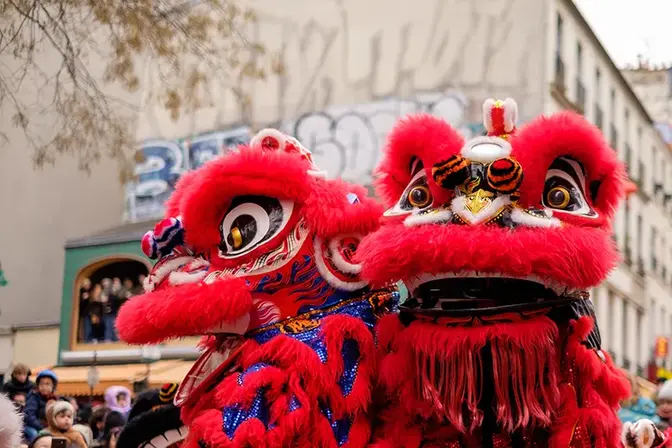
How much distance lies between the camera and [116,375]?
47.9ft

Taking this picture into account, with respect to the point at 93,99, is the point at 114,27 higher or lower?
higher

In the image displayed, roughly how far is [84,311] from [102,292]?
1.65 ft

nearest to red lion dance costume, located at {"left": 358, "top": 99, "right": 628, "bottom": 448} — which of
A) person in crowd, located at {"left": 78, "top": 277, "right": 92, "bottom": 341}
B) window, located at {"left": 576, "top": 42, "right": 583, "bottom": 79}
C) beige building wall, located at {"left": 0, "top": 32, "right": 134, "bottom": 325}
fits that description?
beige building wall, located at {"left": 0, "top": 32, "right": 134, "bottom": 325}

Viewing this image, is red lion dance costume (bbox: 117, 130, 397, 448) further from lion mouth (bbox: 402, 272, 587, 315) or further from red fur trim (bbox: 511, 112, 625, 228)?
red fur trim (bbox: 511, 112, 625, 228)

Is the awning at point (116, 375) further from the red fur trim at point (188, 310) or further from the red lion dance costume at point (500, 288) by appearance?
the red lion dance costume at point (500, 288)

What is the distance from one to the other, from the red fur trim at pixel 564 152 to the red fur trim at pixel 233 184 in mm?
760

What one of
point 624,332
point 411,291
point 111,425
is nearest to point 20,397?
point 111,425

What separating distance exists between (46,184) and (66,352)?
386 inches

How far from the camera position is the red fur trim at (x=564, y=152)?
2.82m

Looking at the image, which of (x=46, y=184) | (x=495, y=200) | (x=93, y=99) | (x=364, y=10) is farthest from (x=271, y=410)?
(x=364, y=10)

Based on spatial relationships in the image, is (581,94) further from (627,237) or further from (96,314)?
(96,314)

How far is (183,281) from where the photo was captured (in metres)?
3.24

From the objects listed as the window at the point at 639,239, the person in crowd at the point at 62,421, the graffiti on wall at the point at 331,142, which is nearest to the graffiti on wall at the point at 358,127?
the graffiti on wall at the point at 331,142

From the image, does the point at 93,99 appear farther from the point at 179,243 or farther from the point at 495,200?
the point at 495,200
